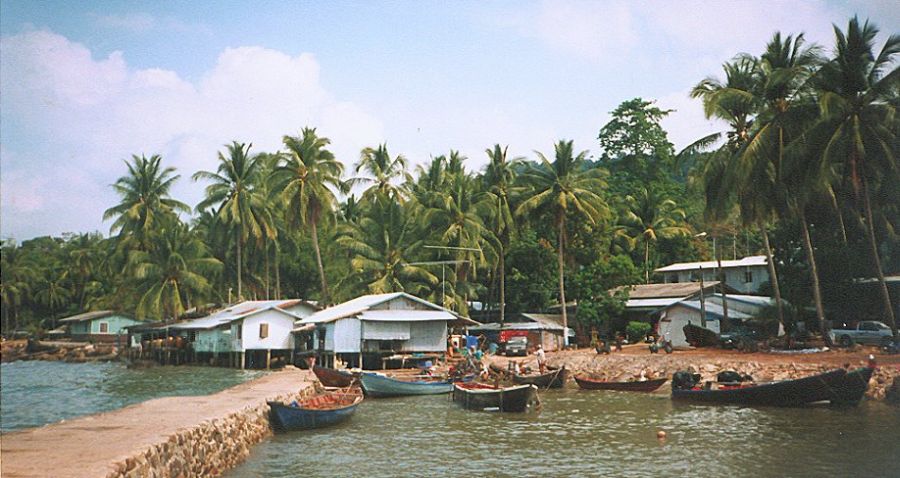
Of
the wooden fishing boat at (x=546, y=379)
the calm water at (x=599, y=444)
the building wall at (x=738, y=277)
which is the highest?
the building wall at (x=738, y=277)

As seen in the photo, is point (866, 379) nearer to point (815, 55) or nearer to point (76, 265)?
point (815, 55)

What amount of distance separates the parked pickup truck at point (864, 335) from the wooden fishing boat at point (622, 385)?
840cm

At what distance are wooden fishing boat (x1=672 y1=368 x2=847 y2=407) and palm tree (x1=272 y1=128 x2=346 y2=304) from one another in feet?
98.5

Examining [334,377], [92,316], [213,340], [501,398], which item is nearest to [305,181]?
[213,340]

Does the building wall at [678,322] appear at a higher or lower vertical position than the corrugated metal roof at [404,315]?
lower

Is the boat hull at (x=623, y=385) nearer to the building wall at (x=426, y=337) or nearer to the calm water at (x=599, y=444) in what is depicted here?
the calm water at (x=599, y=444)

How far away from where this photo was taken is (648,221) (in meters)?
62.9

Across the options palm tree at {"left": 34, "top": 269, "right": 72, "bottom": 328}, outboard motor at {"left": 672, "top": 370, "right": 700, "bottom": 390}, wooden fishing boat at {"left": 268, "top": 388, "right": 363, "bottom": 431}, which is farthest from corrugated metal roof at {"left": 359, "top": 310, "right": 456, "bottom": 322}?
palm tree at {"left": 34, "top": 269, "right": 72, "bottom": 328}

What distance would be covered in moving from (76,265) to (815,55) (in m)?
67.3

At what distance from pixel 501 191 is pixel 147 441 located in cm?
4326

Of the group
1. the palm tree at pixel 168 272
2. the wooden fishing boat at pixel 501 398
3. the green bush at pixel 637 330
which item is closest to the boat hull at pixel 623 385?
the wooden fishing boat at pixel 501 398

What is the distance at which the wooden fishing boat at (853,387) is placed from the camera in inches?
993

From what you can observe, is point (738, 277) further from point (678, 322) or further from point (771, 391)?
point (771, 391)

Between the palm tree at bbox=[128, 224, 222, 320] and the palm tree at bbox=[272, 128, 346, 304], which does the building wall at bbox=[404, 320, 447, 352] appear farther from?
the palm tree at bbox=[128, 224, 222, 320]
